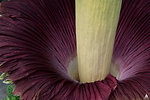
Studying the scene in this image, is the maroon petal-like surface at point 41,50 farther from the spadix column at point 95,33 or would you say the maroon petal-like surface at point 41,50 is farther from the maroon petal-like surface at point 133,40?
the maroon petal-like surface at point 133,40

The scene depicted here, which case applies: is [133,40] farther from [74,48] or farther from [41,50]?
[41,50]

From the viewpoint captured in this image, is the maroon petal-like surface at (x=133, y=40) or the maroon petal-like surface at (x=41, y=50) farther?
the maroon petal-like surface at (x=133, y=40)

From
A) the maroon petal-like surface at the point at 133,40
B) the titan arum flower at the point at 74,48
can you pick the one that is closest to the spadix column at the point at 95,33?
the titan arum flower at the point at 74,48

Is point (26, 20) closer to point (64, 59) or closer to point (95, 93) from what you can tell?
point (64, 59)

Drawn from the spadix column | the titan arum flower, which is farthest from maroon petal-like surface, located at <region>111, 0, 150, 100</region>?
the spadix column

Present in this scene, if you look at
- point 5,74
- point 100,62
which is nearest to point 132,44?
point 100,62

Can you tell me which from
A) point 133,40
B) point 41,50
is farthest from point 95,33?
point 133,40

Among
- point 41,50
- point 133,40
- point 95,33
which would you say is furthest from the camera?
point 133,40
